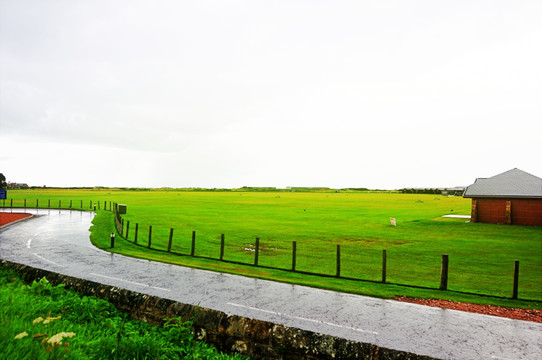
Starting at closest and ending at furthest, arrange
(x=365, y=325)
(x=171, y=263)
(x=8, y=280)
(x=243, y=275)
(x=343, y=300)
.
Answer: (x=8, y=280) < (x=365, y=325) < (x=343, y=300) < (x=243, y=275) < (x=171, y=263)

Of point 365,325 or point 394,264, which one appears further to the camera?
point 394,264

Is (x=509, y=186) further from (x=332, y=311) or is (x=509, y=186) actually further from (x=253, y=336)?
(x=253, y=336)

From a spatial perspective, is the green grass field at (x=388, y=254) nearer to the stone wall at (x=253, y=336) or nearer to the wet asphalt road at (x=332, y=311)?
the wet asphalt road at (x=332, y=311)

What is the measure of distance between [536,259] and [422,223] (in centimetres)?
2155

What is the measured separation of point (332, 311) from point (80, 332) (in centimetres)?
837

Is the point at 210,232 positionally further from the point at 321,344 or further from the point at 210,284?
the point at 321,344

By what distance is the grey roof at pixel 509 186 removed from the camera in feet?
145

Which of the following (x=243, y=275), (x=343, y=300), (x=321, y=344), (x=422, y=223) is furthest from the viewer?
(x=422, y=223)

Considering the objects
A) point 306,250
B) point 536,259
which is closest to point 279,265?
point 306,250

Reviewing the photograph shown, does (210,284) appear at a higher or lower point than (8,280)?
lower

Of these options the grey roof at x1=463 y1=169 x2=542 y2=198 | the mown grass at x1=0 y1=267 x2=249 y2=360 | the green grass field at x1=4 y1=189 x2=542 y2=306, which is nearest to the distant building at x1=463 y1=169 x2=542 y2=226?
the grey roof at x1=463 y1=169 x2=542 y2=198

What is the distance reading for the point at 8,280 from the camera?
972cm

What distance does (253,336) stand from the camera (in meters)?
6.03

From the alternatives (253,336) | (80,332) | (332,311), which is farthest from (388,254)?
(80,332)
